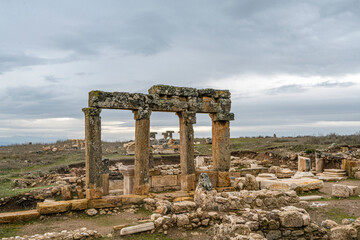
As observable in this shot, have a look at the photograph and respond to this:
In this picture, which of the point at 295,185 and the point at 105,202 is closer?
the point at 105,202

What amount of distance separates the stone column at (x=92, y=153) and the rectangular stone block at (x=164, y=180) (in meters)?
3.74

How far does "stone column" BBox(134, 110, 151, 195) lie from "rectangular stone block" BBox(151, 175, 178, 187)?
232 centimetres

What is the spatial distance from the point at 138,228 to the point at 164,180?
6.39 meters

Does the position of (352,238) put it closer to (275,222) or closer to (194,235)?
(275,222)

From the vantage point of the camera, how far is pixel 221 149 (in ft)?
47.0

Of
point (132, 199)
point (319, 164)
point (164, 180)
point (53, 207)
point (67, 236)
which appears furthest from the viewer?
point (319, 164)

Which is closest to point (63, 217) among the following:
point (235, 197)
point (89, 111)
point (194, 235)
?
point (89, 111)

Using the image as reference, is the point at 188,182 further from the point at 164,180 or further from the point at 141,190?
the point at 141,190

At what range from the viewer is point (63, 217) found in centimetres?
1073

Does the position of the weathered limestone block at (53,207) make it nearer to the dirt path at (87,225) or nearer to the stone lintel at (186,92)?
the dirt path at (87,225)

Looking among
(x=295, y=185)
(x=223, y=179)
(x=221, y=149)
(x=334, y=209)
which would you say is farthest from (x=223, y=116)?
(x=334, y=209)

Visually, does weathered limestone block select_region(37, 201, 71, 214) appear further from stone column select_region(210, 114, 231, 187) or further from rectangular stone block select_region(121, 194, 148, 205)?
stone column select_region(210, 114, 231, 187)

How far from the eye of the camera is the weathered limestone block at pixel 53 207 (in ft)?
34.7

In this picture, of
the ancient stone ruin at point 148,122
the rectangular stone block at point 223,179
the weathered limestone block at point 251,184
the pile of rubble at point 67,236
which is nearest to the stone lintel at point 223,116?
the ancient stone ruin at point 148,122
